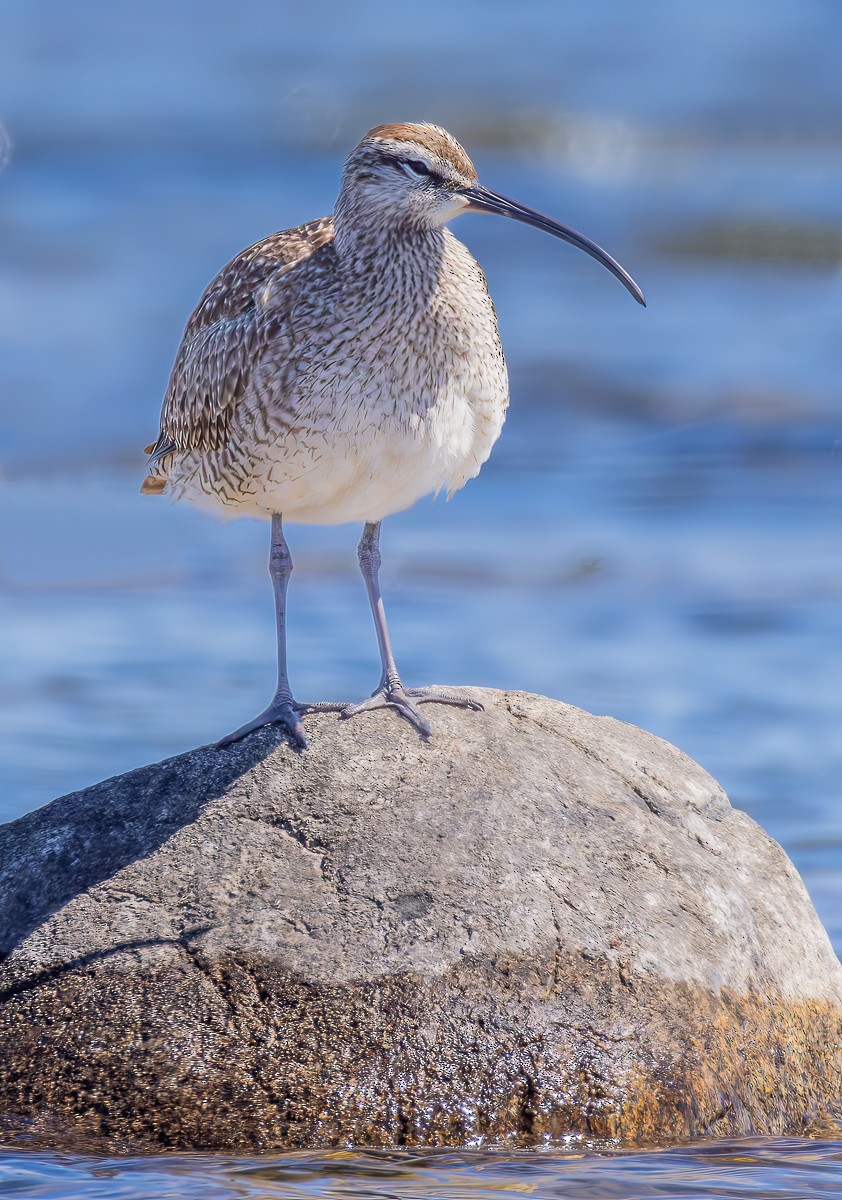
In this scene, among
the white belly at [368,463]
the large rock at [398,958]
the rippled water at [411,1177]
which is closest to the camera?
the rippled water at [411,1177]

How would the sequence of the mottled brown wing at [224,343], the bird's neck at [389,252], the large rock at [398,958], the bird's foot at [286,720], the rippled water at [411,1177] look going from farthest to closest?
the mottled brown wing at [224,343] < the bird's neck at [389,252] < the bird's foot at [286,720] < the large rock at [398,958] < the rippled water at [411,1177]

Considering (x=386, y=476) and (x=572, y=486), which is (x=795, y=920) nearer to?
(x=386, y=476)

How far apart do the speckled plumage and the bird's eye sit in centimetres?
5

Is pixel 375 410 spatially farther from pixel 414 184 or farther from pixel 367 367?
pixel 414 184

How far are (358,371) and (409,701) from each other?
1.21 meters

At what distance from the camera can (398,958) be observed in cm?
551

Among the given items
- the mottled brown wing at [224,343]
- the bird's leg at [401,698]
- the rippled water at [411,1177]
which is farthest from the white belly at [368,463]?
the rippled water at [411,1177]

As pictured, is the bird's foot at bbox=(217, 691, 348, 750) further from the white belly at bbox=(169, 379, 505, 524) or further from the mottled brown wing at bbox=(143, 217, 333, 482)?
the mottled brown wing at bbox=(143, 217, 333, 482)

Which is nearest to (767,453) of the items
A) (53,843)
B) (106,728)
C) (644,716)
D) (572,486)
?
(572,486)

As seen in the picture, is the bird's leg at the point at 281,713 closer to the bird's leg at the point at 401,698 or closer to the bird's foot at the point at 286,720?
the bird's foot at the point at 286,720

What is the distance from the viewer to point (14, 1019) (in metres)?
5.55

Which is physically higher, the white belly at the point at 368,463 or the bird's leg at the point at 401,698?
the white belly at the point at 368,463

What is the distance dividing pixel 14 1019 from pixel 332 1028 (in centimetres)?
99

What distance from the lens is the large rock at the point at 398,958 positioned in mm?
5375
